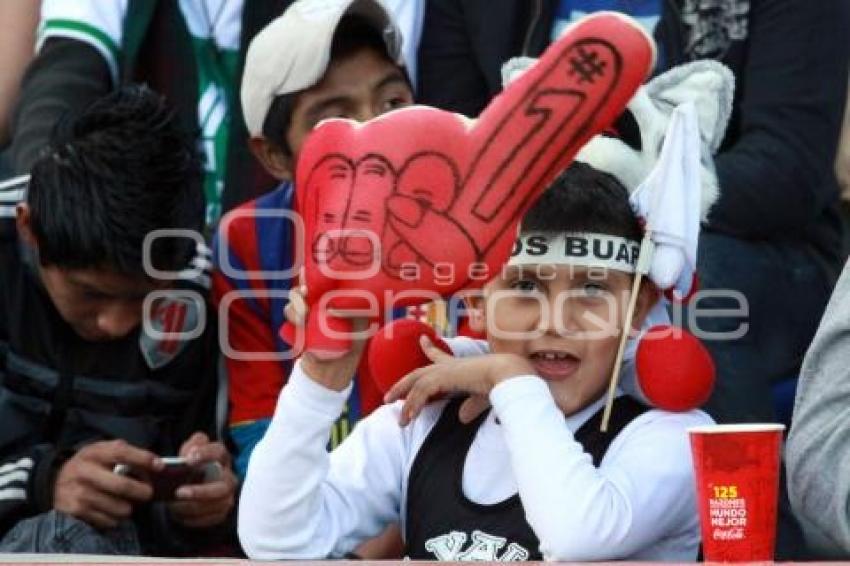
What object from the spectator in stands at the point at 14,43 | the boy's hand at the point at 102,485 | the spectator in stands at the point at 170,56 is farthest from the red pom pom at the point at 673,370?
the spectator in stands at the point at 14,43

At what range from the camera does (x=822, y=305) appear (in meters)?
3.24

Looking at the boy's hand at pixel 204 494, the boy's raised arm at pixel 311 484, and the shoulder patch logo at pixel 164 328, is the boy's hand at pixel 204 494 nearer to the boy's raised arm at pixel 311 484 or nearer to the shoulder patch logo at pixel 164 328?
the shoulder patch logo at pixel 164 328

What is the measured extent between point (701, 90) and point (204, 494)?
1070mm

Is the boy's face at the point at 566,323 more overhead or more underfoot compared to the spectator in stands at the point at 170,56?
more underfoot

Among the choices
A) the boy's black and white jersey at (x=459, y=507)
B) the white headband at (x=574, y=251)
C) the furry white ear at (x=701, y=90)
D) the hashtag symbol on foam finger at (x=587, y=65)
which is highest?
the hashtag symbol on foam finger at (x=587, y=65)

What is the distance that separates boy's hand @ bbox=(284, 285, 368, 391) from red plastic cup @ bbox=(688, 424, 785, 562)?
481 millimetres

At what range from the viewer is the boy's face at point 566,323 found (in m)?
2.48

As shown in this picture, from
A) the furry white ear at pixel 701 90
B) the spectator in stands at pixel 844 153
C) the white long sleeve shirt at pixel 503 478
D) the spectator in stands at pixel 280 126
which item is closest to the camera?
the white long sleeve shirt at pixel 503 478

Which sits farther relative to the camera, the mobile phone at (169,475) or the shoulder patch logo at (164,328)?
the shoulder patch logo at (164,328)

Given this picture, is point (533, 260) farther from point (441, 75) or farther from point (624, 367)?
point (441, 75)

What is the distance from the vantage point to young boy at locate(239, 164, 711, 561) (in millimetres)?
2297

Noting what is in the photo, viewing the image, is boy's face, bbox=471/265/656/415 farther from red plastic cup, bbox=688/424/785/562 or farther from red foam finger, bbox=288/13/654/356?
red plastic cup, bbox=688/424/785/562

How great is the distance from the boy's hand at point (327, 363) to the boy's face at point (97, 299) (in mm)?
890

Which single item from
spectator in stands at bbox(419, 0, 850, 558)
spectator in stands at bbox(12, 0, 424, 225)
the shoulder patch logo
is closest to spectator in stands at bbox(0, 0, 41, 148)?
spectator in stands at bbox(12, 0, 424, 225)
